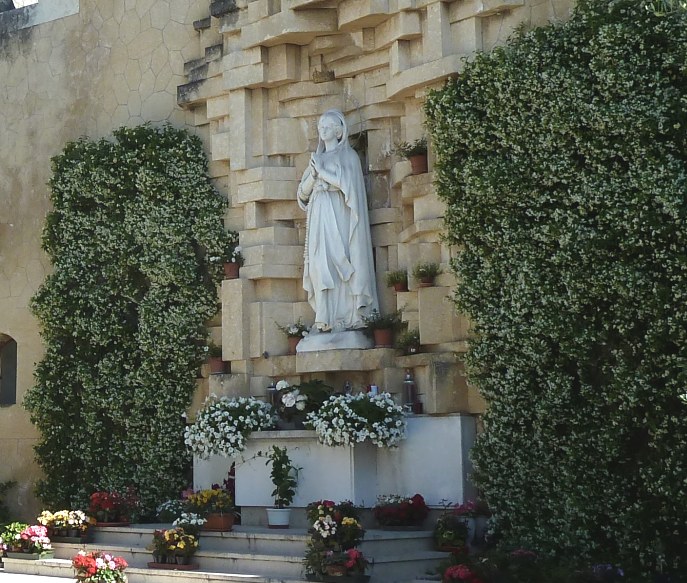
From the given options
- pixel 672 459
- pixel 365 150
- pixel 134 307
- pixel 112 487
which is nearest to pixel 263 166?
pixel 365 150

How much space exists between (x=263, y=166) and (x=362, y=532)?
16.4 ft

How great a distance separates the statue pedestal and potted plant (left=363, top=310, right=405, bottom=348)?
12 cm

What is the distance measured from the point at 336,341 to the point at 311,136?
2533mm

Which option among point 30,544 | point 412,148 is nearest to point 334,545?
point 30,544

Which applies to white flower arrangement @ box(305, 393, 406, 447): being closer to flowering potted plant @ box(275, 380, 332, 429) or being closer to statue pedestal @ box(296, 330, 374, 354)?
flowering potted plant @ box(275, 380, 332, 429)

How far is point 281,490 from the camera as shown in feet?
44.0

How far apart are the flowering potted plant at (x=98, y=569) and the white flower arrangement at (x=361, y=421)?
2.34 metres

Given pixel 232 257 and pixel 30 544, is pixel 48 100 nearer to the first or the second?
pixel 232 257

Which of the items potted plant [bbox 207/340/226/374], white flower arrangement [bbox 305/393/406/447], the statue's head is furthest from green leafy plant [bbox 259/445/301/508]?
the statue's head

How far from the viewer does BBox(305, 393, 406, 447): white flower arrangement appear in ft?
42.7

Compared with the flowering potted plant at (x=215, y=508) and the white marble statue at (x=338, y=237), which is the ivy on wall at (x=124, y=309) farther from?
the flowering potted plant at (x=215, y=508)

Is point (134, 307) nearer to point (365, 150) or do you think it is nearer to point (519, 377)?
point (365, 150)

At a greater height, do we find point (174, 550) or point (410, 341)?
point (410, 341)

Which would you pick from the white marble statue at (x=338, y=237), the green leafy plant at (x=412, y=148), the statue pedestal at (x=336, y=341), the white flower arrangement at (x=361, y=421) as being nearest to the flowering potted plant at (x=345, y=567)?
the white flower arrangement at (x=361, y=421)
